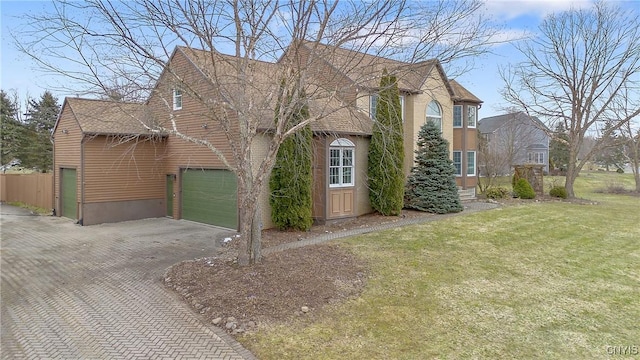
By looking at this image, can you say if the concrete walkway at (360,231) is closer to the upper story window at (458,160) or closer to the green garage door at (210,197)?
the green garage door at (210,197)

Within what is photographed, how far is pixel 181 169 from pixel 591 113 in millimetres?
24582

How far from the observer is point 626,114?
81.8 feet

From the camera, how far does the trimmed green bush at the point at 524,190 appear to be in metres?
21.3

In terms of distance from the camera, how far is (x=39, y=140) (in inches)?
1216

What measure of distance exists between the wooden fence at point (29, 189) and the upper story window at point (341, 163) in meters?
13.4

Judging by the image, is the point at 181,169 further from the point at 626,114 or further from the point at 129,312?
the point at 626,114

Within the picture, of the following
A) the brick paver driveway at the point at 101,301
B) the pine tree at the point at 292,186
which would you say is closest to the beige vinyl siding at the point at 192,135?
the pine tree at the point at 292,186

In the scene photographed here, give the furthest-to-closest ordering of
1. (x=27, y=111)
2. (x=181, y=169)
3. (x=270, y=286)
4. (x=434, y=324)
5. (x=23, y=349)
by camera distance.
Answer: (x=27, y=111), (x=181, y=169), (x=270, y=286), (x=434, y=324), (x=23, y=349)

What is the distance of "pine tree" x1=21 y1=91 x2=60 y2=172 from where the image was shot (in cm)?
3064

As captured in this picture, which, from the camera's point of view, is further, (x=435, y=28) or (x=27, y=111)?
(x=27, y=111)

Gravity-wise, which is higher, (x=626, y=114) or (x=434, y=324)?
(x=626, y=114)

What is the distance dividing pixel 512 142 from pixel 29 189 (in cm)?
2964

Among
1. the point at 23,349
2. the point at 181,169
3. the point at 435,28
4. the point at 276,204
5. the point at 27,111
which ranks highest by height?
the point at 27,111

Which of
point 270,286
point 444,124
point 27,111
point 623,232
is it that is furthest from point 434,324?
point 27,111
